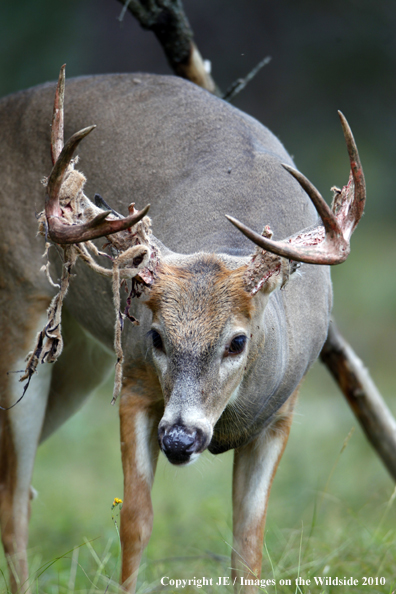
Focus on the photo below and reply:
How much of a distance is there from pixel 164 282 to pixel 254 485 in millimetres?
1269

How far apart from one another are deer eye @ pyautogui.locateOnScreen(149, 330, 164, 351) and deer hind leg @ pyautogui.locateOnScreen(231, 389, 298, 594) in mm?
871

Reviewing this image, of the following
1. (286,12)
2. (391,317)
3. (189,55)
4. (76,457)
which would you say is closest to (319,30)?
(286,12)

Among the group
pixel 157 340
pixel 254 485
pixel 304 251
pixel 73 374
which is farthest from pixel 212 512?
pixel 304 251

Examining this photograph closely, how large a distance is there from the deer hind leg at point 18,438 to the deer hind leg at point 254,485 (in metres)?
1.28

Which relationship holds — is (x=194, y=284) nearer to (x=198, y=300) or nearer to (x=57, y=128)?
(x=198, y=300)

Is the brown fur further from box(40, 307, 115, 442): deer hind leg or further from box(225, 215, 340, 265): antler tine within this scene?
box(40, 307, 115, 442): deer hind leg

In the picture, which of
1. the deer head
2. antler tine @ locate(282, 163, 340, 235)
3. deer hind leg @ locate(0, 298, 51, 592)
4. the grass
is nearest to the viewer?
antler tine @ locate(282, 163, 340, 235)

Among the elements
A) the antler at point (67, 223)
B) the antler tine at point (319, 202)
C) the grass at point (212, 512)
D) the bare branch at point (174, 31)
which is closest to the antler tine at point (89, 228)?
the antler at point (67, 223)

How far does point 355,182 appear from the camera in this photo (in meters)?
2.91

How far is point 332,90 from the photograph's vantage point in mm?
13773

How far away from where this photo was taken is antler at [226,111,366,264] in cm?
263

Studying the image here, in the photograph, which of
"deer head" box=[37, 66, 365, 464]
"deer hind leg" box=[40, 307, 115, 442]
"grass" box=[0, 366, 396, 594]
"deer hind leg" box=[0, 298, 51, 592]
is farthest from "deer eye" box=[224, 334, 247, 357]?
"deer hind leg" box=[40, 307, 115, 442]

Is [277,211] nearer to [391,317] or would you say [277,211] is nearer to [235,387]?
[235,387]

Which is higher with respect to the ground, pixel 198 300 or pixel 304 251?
pixel 304 251
